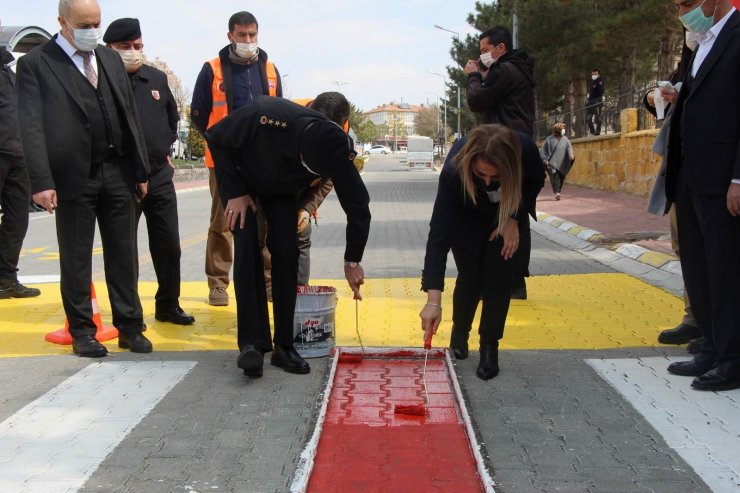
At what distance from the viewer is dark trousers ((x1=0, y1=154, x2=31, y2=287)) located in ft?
24.1

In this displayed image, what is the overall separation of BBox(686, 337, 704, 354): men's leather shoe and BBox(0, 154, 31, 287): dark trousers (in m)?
5.57

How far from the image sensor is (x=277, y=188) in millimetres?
4688

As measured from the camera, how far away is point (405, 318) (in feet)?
21.4

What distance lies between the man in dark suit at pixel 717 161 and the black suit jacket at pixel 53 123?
3.57m

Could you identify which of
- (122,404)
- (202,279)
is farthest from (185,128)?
(122,404)

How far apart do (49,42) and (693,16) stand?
3.83 metres

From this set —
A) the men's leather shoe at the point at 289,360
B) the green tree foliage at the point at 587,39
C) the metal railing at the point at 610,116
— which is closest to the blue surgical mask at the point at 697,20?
the men's leather shoe at the point at 289,360

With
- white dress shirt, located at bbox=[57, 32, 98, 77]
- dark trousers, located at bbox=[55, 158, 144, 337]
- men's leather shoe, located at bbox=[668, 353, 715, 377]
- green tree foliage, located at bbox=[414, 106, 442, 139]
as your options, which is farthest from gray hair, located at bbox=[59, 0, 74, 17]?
green tree foliage, located at bbox=[414, 106, 442, 139]

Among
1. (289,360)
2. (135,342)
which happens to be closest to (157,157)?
(135,342)

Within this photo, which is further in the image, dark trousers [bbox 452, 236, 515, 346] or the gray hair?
the gray hair

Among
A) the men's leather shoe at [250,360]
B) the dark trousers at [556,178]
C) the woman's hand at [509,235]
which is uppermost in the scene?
the woman's hand at [509,235]

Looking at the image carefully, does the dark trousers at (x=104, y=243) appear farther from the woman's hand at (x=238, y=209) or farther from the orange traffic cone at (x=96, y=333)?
the woman's hand at (x=238, y=209)

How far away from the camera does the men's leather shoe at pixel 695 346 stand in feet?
16.6

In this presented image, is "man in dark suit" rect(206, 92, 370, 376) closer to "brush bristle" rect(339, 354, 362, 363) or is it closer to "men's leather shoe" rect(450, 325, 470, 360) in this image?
"brush bristle" rect(339, 354, 362, 363)
